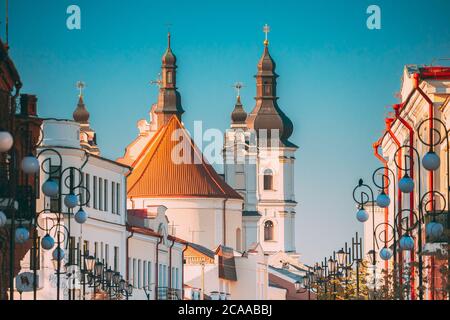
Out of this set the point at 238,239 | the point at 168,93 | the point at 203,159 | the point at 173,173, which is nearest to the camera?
the point at 173,173

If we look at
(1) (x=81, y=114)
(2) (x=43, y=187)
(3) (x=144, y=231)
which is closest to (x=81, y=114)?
(1) (x=81, y=114)

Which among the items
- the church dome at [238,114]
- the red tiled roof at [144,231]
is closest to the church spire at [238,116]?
the church dome at [238,114]

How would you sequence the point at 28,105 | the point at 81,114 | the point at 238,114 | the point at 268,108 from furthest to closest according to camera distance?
the point at 268,108 < the point at 81,114 < the point at 238,114 < the point at 28,105

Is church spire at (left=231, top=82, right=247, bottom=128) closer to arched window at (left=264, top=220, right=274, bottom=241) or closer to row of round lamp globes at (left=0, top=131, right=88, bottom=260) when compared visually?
arched window at (left=264, top=220, right=274, bottom=241)

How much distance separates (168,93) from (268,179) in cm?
2280

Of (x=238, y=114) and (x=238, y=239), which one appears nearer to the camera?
(x=238, y=239)

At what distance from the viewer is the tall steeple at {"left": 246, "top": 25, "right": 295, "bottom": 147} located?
184875 millimetres

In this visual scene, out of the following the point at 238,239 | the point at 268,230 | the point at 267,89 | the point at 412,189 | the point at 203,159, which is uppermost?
the point at 267,89

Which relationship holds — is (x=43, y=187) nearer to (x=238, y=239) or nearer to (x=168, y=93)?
(x=238, y=239)

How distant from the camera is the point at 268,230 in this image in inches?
7392

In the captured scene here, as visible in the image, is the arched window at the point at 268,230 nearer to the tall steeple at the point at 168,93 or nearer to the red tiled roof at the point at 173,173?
the tall steeple at the point at 168,93
